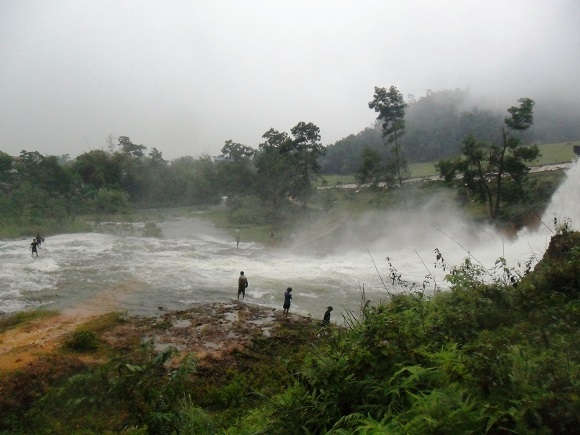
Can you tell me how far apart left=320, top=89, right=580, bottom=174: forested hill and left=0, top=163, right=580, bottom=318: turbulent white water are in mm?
29005

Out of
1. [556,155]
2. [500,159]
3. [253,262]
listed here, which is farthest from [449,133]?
[253,262]

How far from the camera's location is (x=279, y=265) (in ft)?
83.4

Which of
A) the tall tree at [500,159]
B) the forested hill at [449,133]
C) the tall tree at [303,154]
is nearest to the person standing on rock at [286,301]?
the tall tree at [500,159]

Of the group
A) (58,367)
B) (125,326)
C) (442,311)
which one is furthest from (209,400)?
(125,326)

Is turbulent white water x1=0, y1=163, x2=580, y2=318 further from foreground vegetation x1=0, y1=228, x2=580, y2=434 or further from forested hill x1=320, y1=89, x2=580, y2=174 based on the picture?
forested hill x1=320, y1=89, x2=580, y2=174

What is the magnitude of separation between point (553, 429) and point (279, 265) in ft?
74.9

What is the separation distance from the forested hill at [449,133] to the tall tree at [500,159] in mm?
30979

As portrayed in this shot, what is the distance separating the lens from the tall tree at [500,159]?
25.0 metres

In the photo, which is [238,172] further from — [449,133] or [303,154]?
[449,133]

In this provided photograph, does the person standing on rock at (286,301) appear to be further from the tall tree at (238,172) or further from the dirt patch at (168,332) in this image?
the tall tree at (238,172)

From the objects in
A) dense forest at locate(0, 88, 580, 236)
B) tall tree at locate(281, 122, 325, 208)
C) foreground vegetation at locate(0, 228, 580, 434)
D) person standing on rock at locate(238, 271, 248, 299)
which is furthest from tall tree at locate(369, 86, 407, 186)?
foreground vegetation at locate(0, 228, 580, 434)

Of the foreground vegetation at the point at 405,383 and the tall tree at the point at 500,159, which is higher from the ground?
the tall tree at the point at 500,159

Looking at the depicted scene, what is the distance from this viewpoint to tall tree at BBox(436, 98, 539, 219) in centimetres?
2502

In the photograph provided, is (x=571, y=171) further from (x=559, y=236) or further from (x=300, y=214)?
(x=300, y=214)
